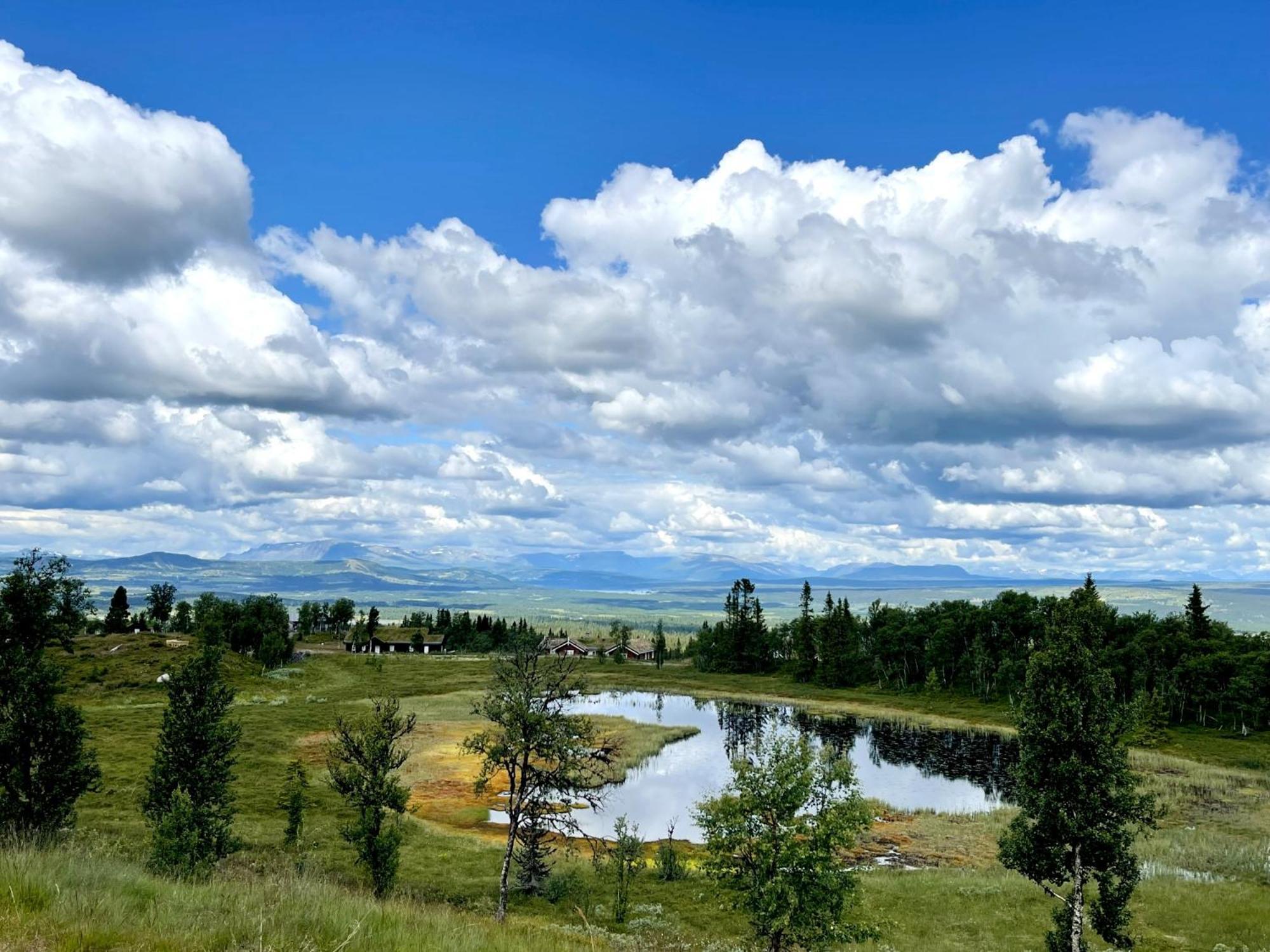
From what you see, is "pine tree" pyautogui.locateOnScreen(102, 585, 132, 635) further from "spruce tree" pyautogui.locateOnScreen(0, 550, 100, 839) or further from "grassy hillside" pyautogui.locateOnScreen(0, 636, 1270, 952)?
"spruce tree" pyautogui.locateOnScreen(0, 550, 100, 839)

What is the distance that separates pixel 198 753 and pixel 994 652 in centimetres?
14412

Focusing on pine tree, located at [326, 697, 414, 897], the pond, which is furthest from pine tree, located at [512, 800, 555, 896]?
the pond

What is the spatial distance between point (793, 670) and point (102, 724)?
453 feet

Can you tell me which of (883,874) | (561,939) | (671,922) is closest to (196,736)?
(671,922)

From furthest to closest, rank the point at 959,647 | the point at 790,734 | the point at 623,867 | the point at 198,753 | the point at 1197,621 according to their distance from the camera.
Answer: the point at 959,647, the point at 1197,621, the point at 790,734, the point at 623,867, the point at 198,753

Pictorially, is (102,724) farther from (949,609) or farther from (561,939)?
(949,609)

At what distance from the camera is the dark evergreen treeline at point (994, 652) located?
357 ft

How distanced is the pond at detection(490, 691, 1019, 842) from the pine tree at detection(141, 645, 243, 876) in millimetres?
23050

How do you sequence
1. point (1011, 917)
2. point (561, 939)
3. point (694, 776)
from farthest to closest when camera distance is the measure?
point (694, 776) < point (1011, 917) < point (561, 939)

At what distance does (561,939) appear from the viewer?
48.6ft

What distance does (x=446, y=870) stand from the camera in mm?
45625

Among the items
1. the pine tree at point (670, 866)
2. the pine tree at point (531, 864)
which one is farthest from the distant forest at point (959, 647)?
the pine tree at point (531, 864)

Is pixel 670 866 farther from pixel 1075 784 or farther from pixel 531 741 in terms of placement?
pixel 1075 784

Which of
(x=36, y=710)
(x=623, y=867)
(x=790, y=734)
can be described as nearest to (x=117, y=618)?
(x=790, y=734)
